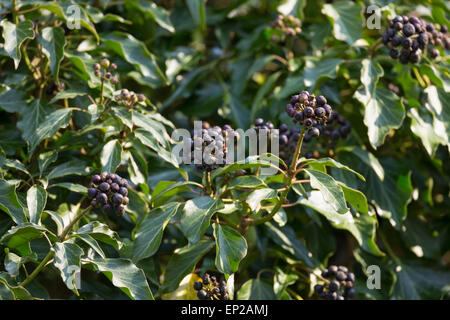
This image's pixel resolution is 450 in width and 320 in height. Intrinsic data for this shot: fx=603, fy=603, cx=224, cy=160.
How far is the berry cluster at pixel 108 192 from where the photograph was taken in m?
1.68

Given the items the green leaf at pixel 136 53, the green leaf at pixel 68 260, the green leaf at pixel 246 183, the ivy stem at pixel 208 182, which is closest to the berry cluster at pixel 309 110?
the green leaf at pixel 246 183

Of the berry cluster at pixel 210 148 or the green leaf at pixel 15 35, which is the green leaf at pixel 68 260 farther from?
the green leaf at pixel 15 35

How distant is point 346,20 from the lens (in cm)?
241

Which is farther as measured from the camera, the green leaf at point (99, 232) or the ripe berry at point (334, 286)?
the ripe berry at point (334, 286)

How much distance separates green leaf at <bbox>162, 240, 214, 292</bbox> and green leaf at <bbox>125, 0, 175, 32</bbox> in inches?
38.1

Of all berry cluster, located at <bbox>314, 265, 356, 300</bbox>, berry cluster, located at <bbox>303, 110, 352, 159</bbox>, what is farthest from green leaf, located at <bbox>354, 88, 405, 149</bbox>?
berry cluster, located at <bbox>314, 265, 356, 300</bbox>

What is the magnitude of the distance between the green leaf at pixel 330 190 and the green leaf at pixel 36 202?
77 cm

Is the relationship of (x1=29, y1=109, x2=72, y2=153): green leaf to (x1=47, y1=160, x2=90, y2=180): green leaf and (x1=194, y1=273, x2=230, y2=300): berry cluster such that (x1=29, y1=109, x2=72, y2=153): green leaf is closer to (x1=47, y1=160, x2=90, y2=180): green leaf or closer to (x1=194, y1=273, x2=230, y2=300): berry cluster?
(x1=47, y1=160, x2=90, y2=180): green leaf

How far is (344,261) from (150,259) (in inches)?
48.2

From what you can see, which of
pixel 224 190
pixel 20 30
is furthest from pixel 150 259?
pixel 20 30

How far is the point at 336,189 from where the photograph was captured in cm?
165

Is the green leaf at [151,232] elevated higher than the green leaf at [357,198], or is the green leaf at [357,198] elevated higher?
the green leaf at [357,198]

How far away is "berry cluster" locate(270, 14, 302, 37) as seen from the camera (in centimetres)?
243

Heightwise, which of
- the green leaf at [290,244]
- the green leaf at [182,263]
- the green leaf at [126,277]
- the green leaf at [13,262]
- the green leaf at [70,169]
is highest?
the green leaf at [70,169]
